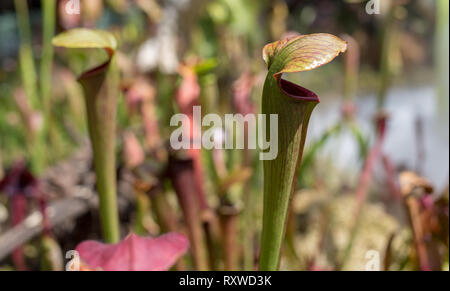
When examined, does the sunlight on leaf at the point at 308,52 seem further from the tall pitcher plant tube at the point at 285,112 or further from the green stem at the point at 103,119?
the green stem at the point at 103,119

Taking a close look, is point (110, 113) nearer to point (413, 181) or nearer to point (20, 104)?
point (413, 181)

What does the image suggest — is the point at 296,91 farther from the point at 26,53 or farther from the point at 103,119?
the point at 26,53

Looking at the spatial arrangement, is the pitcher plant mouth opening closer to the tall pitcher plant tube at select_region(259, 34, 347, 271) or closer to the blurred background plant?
the tall pitcher plant tube at select_region(259, 34, 347, 271)

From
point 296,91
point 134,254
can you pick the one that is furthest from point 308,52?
point 134,254

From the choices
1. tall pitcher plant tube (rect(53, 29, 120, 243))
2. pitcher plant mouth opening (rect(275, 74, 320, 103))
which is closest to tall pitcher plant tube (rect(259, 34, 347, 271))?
pitcher plant mouth opening (rect(275, 74, 320, 103))

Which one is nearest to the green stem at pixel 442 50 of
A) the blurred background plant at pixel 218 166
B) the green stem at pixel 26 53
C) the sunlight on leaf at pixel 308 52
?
the blurred background plant at pixel 218 166

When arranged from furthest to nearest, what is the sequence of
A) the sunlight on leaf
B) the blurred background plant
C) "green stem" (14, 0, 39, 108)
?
"green stem" (14, 0, 39, 108), the blurred background plant, the sunlight on leaf
